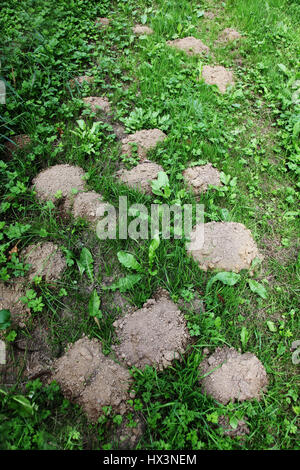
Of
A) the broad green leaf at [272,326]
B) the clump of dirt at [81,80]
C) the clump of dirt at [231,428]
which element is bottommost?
the clump of dirt at [231,428]

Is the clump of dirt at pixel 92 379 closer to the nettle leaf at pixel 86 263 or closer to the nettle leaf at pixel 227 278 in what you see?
the nettle leaf at pixel 86 263

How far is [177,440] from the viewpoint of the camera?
1781 mm

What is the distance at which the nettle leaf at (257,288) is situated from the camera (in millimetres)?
2375

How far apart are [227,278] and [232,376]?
67cm

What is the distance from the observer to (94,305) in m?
2.20

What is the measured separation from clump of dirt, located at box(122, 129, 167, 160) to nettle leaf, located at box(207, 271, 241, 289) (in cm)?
137

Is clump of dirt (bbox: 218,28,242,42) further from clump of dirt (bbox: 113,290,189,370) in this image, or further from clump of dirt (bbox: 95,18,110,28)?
clump of dirt (bbox: 113,290,189,370)

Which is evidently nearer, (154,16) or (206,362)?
(206,362)

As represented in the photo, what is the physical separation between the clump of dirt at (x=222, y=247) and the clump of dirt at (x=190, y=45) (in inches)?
104

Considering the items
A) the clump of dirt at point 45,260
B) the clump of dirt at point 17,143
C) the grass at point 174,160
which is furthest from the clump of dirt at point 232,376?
the clump of dirt at point 17,143
